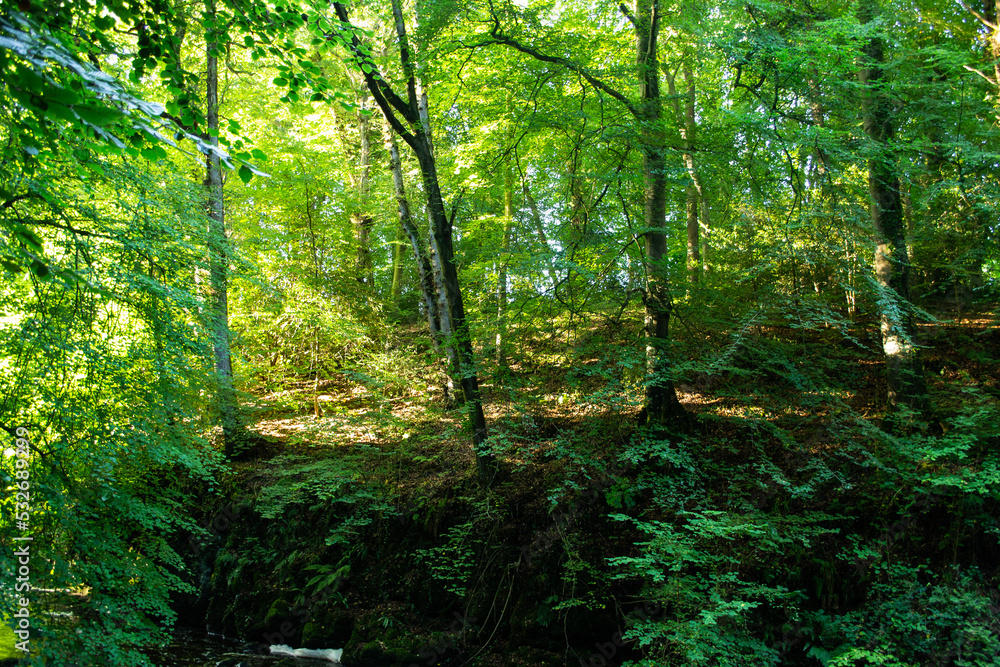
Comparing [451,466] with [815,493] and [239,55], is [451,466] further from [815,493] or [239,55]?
[239,55]

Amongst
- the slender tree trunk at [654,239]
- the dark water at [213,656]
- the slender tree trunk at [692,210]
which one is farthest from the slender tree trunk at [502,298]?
the dark water at [213,656]

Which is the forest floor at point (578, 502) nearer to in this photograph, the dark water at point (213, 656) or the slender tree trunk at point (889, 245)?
the dark water at point (213, 656)

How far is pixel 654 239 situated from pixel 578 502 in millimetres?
3275

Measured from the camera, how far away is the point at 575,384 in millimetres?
5918

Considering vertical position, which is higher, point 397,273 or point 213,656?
point 397,273

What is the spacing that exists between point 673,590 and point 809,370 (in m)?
3.13

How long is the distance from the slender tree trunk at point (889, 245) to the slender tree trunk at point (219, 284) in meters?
7.57

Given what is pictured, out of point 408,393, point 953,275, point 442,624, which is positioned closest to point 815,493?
point 953,275

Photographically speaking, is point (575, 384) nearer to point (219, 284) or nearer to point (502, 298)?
point (502, 298)

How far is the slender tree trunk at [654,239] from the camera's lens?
5.79m

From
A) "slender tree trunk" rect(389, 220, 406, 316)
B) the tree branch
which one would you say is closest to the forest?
the tree branch

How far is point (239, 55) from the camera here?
407 inches

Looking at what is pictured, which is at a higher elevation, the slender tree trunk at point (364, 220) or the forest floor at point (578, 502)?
the slender tree trunk at point (364, 220)

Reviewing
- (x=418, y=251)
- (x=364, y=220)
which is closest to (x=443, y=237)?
(x=418, y=251)
